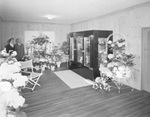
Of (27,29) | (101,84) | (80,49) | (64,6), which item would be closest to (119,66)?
(101,84)

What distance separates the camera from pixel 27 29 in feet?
20.4

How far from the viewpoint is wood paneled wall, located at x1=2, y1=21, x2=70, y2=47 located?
19.1 feet

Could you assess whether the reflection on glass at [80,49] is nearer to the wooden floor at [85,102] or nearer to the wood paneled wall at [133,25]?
the wood paneled wall at [133,25]

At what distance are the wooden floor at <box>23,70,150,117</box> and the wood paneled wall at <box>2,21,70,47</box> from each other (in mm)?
3665

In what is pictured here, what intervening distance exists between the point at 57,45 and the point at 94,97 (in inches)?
179

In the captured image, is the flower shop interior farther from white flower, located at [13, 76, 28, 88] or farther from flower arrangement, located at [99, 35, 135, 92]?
white flower, located at [13, 76, 28, 88]

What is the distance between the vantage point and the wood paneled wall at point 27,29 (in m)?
5.81

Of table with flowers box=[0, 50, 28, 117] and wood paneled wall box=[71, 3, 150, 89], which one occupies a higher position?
wood paneled wall box=[71, 3, 150, 89]

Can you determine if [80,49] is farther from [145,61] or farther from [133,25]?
[145,61]

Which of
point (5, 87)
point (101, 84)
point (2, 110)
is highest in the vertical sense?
point (5, 87)

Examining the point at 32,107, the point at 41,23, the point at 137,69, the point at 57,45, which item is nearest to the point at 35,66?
the point at 57,45

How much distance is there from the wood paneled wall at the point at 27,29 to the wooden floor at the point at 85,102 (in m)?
3.67

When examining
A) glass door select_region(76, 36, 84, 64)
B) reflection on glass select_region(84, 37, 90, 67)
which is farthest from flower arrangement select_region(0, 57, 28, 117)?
glass door select_region(76, 36, 84, 64)

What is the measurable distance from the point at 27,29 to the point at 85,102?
5.07 metres
